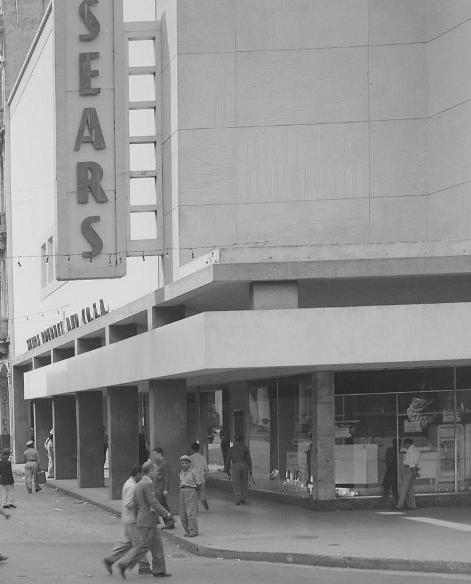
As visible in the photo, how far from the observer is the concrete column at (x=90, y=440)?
42.7 m

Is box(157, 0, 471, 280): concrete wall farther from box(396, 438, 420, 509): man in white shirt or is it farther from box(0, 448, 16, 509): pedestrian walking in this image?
box(0, 448, 16, 509): pedestrian walking

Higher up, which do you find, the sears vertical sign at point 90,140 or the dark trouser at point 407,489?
the sears vertical sign at point 90,140

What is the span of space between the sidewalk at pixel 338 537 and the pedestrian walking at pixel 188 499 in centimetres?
25

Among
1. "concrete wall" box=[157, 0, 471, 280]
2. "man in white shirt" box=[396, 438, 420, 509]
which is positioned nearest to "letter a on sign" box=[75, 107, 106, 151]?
"concrete wall" box=[157, 0, 471, 280]

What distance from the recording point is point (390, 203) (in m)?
31.0

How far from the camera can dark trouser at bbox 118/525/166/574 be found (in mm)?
18906

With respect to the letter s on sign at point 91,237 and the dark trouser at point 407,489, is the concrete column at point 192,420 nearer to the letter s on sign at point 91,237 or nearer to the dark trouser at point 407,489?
the letter s on sign at point 91,237

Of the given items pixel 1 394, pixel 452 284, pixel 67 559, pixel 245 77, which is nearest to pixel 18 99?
pixel 1 394

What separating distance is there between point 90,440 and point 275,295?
700 inches

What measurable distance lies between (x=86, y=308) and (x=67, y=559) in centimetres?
2218

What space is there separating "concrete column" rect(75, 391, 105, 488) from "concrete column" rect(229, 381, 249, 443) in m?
5.99

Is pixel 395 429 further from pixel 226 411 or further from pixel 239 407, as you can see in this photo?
pixel 226 411

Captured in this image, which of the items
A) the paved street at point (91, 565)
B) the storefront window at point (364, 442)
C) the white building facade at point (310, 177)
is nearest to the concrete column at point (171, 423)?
the white building facade at point (310, 177)

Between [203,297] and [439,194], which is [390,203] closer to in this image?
[439,194]
